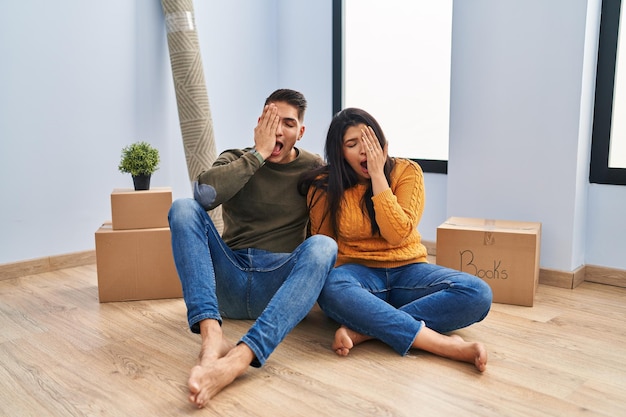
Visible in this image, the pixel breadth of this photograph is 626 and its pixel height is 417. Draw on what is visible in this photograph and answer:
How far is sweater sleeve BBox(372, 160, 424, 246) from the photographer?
5.54 feet

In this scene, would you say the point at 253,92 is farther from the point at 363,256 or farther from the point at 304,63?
the point at 363,256

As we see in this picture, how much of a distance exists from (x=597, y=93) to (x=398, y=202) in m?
1.19

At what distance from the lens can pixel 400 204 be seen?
5.82ft

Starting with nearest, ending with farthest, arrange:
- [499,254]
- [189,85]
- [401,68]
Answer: [499,254], [189,85], [401,68]

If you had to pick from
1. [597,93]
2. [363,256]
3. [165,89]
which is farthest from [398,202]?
[165,89]

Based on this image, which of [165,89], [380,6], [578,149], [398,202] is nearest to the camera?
[398,202]

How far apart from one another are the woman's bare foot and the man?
0.32 m

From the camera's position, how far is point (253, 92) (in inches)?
138

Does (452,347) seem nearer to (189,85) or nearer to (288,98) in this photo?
(288,98)

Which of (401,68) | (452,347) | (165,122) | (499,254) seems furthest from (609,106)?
(165,122)

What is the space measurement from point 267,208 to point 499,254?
93cm

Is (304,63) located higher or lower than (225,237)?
higher

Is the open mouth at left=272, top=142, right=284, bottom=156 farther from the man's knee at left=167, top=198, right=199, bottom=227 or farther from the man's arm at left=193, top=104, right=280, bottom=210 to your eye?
the man's knee at left=167, top=198, right=199, bottom=227

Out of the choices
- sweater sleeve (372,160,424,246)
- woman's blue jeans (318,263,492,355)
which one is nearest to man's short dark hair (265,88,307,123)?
sweater sleeve (372,160,424,246)
